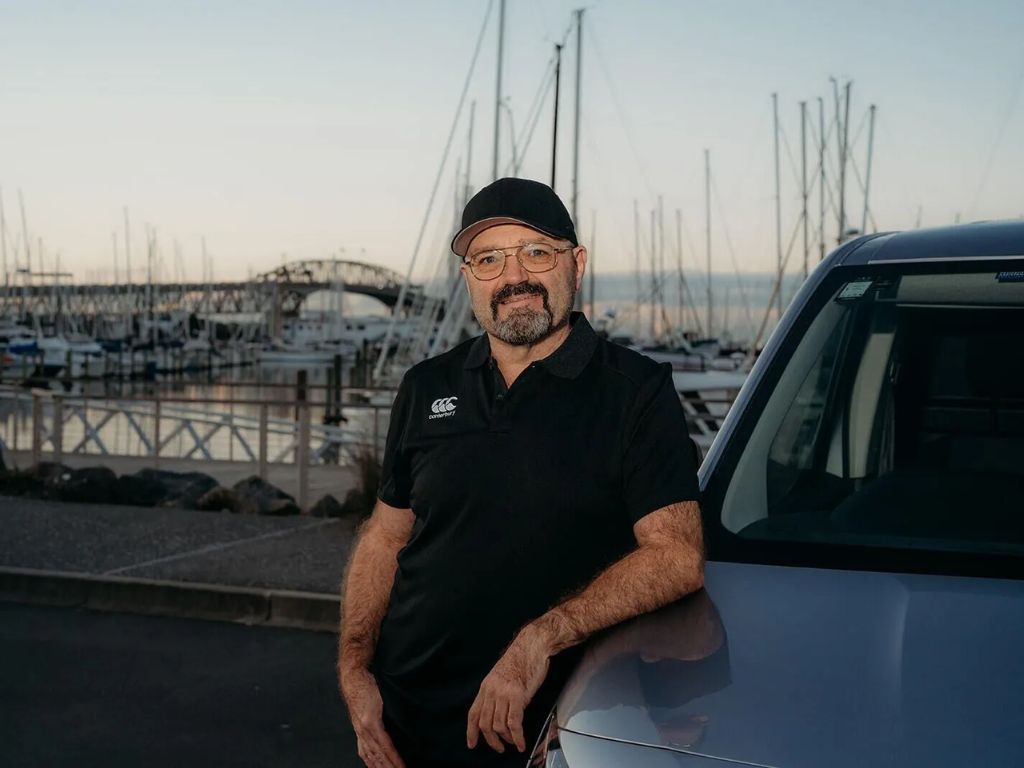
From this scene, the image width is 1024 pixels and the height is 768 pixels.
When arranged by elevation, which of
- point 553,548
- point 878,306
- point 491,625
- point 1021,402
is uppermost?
point 878,306

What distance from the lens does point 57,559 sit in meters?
10.0

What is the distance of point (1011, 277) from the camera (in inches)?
122

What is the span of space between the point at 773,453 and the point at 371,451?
1060 centimetres

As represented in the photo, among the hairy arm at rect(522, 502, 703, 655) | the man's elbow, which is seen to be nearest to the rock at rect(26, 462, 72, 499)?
the hairy arm at rect(522, 502, 703, 655)

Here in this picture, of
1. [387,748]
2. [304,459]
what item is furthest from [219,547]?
[387,748]

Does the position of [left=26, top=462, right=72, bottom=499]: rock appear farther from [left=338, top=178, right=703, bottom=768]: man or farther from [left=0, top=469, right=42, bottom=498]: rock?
[left=338, top=178, right=703, bottom=768]: man

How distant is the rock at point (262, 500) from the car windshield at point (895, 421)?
9812 mm

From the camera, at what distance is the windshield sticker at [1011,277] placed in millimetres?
3070

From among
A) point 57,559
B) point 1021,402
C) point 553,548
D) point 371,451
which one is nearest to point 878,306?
point 1021,402

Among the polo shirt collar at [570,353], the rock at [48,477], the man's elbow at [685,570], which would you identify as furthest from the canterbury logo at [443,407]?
the rock at [48,477]

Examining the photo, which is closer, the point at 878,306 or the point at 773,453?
the point at 773,453

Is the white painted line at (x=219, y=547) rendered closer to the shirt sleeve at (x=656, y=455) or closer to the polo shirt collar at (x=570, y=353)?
the polo shirt collar at (x=570, y=353)

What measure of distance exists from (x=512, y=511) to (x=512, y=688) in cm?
39

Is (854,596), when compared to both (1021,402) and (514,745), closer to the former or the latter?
(514,745)
